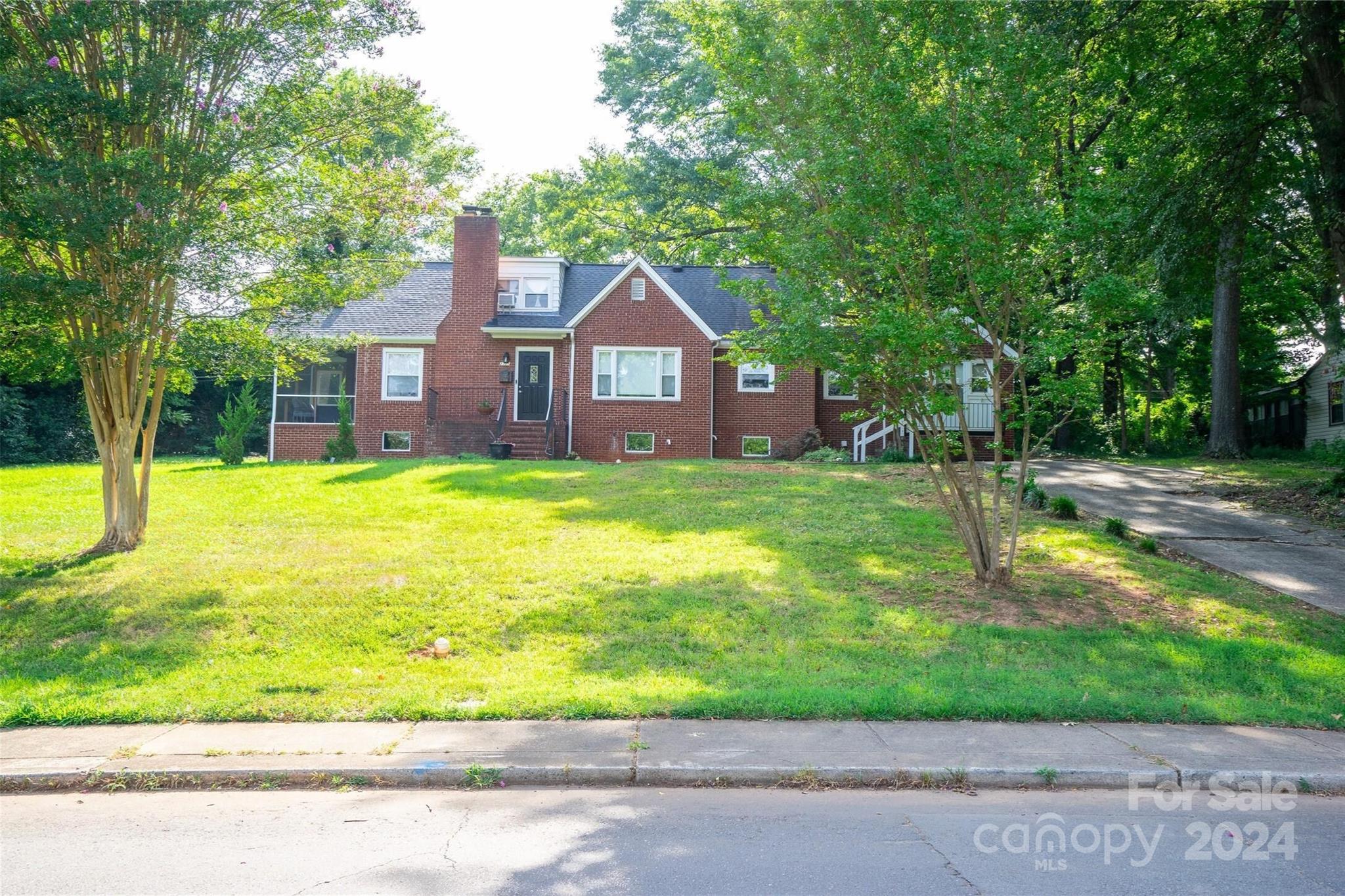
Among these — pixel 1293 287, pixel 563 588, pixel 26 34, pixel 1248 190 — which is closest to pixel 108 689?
pixel 563 588

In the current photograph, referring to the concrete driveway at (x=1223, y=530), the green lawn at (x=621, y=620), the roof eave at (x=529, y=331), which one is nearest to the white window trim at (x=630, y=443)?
the roof eave at (x=529, y=331)

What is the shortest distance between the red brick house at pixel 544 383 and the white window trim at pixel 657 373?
0.12 ft

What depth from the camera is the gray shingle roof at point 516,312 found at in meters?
26.0

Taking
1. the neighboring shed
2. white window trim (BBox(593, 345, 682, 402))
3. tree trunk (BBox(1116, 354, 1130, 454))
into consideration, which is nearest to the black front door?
white window trim (BBox(593, 345, 682, 402))

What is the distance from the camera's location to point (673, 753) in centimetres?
626

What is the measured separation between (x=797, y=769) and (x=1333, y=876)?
2.84 meters

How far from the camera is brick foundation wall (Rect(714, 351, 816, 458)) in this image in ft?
82.9

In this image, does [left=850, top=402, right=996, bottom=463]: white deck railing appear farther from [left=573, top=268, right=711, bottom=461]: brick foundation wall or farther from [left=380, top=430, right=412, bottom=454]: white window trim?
[left=380, top=430, right=412, bottom=454]: white window trim

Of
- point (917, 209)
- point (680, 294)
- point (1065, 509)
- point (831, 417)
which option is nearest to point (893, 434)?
point (831, 417)

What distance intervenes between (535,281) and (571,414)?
4604 mm

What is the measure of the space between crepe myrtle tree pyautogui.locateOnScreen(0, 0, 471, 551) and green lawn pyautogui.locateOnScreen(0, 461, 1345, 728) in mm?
2414

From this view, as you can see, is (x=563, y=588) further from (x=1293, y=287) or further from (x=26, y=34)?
(x=1293, y=287)

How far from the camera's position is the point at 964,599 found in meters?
10.4

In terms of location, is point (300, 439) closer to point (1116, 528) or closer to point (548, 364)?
point (548, 364)
